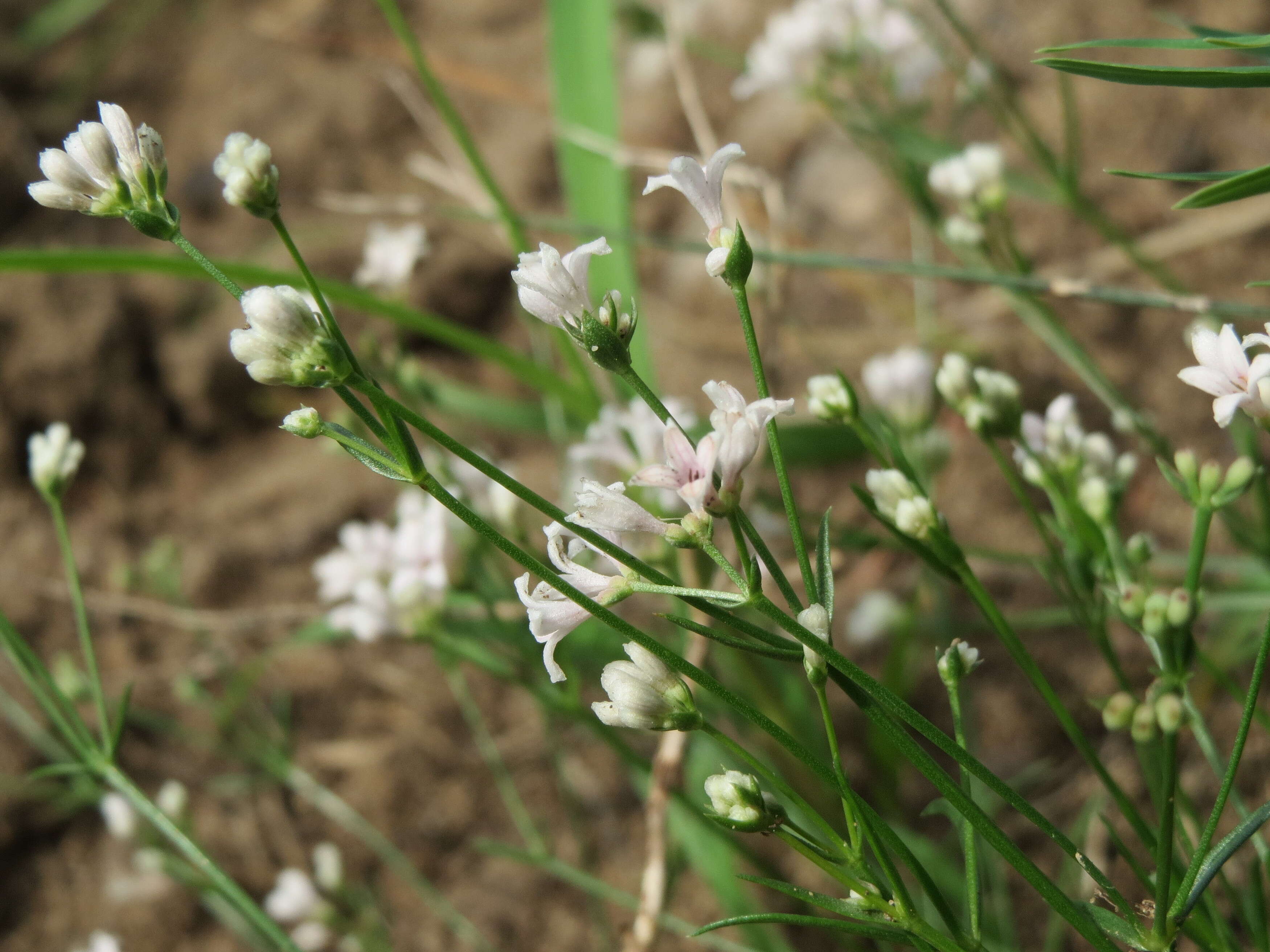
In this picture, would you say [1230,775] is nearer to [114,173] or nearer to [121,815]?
[114,173]

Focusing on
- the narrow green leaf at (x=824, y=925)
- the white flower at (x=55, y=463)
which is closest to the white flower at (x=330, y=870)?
the white flower at (x=55, y=463)

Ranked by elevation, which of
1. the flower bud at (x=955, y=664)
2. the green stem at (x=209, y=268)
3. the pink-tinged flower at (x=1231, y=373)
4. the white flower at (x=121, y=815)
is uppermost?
the green stem at (x=209, y=268)

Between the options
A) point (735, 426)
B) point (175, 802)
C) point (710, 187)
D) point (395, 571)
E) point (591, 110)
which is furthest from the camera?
point (591, 110)

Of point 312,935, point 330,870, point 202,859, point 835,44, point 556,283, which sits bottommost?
point 312,935

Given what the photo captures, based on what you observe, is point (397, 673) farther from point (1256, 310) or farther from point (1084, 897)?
point (1256, 310)

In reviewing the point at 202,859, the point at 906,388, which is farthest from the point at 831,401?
the point at 202,859

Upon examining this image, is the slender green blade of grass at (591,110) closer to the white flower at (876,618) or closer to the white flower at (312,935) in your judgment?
the white flower at (876,618)

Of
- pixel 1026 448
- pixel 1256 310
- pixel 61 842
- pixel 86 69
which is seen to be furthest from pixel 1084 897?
pixel 86 69
